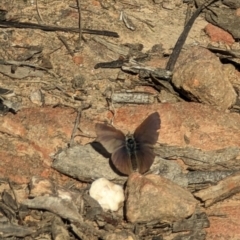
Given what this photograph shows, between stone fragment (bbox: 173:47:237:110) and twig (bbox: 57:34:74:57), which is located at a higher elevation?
stone fragment (bbox: 173:47:237:110)

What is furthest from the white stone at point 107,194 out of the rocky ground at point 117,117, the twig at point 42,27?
the twig at point 42,27

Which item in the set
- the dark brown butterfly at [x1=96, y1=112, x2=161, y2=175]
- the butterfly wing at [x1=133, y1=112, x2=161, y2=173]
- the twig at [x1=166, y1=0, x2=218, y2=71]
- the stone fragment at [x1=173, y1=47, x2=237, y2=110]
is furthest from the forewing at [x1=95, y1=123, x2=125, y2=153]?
the twig at [x1=166, y1=0, x2=218, y2=71]

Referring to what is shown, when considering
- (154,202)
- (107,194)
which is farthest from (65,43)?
(154,202)

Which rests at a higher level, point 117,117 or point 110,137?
point 110,137

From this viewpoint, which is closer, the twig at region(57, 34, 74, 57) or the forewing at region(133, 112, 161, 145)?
the forewing at region(133, 112, 161, 145)

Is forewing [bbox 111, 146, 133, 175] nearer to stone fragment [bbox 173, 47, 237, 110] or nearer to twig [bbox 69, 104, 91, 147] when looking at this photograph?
twig [bbox 69, 104, 91, 147]

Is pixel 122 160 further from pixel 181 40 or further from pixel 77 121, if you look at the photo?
pixel 181 40

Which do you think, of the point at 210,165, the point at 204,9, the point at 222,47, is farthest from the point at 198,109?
the point at 204,9
